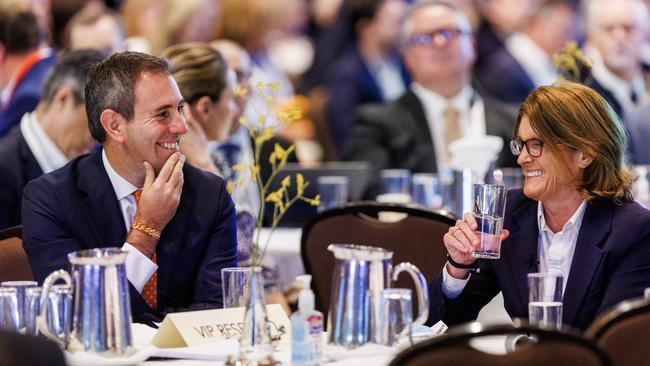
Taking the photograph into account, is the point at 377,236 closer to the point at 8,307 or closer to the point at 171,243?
the point at 171,243

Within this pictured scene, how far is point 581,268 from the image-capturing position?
3.54m

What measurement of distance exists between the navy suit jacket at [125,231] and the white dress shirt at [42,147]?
1485 millimetres

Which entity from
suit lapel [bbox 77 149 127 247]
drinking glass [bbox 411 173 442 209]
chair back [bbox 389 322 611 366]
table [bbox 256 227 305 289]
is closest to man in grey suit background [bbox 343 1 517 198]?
drinking glass [bbox 411 173 442 209]

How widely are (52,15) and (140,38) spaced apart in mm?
1698

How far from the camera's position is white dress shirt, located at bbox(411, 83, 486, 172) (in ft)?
23.9

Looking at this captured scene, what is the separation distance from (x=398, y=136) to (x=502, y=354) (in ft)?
16.5

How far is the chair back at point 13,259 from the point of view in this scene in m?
3.89

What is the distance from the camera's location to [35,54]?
7504 millimetres

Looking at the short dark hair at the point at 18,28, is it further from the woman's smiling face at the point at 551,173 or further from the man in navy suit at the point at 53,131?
the woman's smiling face at the point at 551,173

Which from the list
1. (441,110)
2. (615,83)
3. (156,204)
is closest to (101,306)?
(156,204)

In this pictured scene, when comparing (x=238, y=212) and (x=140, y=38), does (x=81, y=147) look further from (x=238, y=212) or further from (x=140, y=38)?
(x=140, y=38)

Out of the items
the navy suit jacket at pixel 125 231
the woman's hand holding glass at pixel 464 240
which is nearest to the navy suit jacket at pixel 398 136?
the navy suit jacket at pixel 125 231

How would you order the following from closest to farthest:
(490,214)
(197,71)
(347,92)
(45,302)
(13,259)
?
1. (45,302)
2. (490,214)
3. (13,259)
4. (197,71)
5. (347,92)

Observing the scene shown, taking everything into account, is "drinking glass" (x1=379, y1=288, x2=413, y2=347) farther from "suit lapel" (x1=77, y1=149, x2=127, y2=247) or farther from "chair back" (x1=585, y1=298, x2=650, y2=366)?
"suit lapel" (x1=77, y1=149, x2=127, y2=247)
